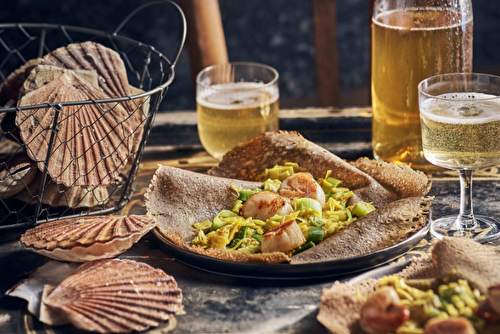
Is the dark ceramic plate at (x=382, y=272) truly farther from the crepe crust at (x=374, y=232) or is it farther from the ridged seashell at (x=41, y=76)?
the ridged seashell at (x=41, y=76)

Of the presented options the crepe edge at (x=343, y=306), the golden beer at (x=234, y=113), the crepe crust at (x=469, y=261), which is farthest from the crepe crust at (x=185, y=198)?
the crepe crust at (x=469, y=261)

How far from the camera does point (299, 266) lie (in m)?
1.03

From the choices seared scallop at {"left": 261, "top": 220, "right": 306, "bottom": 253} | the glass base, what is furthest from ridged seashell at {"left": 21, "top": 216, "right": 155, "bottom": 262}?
the glass base

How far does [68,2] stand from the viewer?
4156 mm

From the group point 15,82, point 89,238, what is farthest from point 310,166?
point 15,82

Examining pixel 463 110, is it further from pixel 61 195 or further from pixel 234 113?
pixel 61 195

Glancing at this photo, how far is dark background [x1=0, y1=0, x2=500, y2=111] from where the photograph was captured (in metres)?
4.19

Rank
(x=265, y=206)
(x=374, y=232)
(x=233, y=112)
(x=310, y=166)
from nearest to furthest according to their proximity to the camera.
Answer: (x=374, y=232) → (x=265, y=206) → (x=310, y=166) → (x=233, y=112)

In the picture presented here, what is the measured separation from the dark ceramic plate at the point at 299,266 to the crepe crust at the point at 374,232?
0.05ft

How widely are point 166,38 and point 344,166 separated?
10.8 ft

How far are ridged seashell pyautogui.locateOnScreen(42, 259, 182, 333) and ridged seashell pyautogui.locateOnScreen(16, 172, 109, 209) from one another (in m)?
0.30

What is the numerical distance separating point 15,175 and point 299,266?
27.1 inches

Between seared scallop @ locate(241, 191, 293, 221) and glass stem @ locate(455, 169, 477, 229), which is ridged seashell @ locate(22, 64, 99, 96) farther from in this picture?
glass stem @ locate(455, 169, 477, 229)

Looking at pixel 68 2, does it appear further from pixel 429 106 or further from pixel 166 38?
pixel 429 106
